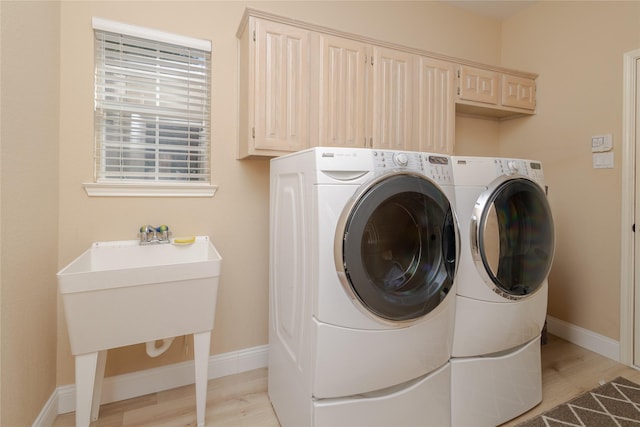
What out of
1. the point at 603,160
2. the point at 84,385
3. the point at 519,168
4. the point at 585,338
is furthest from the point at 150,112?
the point at 585,338

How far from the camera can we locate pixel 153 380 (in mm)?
1875

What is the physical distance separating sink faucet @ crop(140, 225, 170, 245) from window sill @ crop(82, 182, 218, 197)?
20 centimetres

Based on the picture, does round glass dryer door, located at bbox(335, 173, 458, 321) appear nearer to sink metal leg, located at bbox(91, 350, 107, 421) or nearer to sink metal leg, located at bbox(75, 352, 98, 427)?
sink metal leg, located at bbox(75, 352, 98, 427)

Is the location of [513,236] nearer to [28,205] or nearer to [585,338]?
[585,338]

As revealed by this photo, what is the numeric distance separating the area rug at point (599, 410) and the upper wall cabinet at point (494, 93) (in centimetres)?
201

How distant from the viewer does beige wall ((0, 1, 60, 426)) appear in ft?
3.93

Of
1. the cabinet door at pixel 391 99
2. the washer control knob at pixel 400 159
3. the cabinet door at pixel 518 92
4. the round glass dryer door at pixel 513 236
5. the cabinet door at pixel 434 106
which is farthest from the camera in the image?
the cabinet door at pixel 518 92

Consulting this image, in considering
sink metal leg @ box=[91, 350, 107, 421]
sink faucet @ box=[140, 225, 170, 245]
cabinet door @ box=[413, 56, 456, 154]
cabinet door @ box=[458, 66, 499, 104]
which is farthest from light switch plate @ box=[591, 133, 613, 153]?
sink metal leg @ box=[91, 350, 107, 421]

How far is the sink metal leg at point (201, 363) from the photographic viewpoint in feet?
4.99

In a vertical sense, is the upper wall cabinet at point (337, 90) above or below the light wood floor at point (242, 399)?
above

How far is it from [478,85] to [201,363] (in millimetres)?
2643

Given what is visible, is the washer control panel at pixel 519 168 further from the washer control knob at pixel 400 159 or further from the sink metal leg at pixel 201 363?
the sink metal leg at pixel 201 363

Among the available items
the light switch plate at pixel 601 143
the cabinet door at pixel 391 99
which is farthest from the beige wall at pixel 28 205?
the light switch plate at pixel 601 143

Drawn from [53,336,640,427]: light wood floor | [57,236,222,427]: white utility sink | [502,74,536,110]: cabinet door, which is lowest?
[53,336,640,427]: light wood floor
